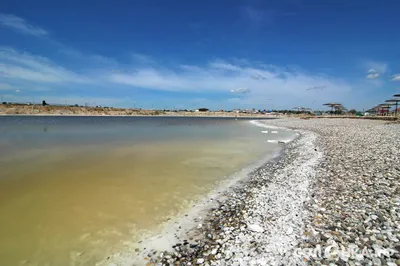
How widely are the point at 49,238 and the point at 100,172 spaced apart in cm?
693

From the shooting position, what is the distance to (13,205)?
27.0ft

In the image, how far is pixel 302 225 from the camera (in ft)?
19.5

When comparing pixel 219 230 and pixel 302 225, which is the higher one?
pixel 302 225

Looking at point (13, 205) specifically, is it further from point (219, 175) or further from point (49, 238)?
point (219, 175)

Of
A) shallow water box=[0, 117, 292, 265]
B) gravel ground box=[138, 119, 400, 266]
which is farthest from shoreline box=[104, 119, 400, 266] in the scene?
shallow water box=[0, 117, 292, 265]

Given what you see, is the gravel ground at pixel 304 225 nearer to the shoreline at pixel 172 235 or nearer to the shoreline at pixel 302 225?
the shoreline at pixel 302 225

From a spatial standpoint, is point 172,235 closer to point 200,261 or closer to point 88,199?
point 200,261

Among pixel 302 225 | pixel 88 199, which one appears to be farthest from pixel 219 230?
pixel 88 199

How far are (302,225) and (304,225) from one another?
0.17ft

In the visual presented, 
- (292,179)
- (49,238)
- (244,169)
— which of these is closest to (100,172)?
(49,238)

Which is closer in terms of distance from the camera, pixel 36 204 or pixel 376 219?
pixel 376 219

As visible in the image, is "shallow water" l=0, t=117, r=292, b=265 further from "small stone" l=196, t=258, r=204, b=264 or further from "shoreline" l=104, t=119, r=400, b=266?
"small stone" l=196, t=258, r=204, b=264

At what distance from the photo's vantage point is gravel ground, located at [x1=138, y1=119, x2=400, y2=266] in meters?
4.64

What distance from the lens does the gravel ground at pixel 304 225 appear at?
464 centimetres
